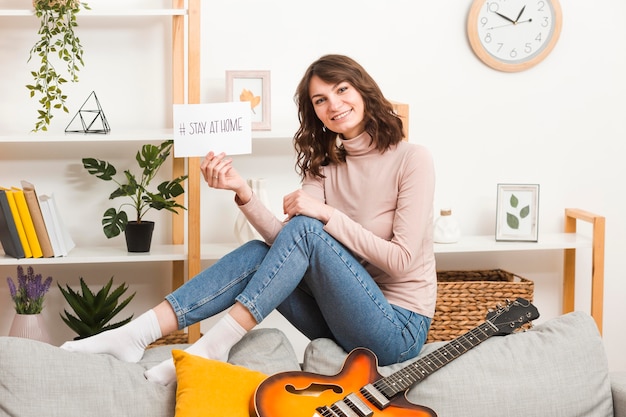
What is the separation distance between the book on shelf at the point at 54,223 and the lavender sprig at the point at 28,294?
0.12m

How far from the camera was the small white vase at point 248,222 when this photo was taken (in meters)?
3.07

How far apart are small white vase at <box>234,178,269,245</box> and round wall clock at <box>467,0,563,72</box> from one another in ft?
3.33

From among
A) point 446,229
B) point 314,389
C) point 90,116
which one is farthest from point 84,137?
point 314,389

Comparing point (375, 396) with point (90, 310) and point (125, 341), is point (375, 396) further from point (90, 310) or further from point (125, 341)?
point (90, 310)

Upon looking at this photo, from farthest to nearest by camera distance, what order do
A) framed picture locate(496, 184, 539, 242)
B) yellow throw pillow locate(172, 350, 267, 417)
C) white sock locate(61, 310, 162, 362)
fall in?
framed picture locate(496, 184, 539, 242), white sock locate(61, 310, 162, 362), yellow throw pillow locate(172, 350, 267, 417)

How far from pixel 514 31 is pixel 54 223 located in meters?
1.89

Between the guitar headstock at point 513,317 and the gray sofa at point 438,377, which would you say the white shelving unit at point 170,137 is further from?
the guitar headstock at point 513,317

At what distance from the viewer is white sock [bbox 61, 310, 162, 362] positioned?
6.53 feet

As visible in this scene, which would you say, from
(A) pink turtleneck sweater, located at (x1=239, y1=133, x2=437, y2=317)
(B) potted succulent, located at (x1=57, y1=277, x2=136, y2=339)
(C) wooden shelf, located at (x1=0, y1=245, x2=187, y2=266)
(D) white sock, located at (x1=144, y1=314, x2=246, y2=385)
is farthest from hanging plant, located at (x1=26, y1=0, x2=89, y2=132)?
(D) white sock, located at (x1=144, y1=314, x2=246, y2=385)

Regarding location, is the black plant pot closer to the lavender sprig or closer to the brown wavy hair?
the lavender sprig

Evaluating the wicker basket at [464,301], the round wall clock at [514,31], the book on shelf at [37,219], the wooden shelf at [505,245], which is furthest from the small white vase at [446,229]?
the book on shelf at [37,219]

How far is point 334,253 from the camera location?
207 centimetres

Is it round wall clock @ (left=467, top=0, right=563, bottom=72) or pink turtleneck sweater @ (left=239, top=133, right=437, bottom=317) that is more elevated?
round wall clock @ (left=467, top=0, right=563, bottom=72)

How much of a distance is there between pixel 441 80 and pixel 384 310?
148 centimetres
